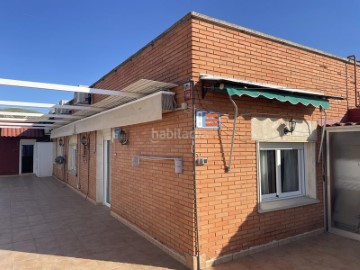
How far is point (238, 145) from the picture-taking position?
6.44 m

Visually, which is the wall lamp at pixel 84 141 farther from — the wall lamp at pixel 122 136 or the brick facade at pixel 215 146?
the brick facade at pixel 215 146

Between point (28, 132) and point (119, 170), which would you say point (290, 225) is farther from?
point (28, 132)

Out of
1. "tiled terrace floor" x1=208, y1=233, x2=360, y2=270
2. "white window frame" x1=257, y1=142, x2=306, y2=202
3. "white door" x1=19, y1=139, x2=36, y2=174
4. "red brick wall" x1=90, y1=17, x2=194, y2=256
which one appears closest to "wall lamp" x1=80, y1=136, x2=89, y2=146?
"red brick wall" x1=90, y1=17, x2=194, y2=256

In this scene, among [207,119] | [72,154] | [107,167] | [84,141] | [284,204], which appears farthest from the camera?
[72,154]

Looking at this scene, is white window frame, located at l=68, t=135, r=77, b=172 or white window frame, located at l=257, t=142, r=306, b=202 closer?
white window frame, located at l=257, t=142, r=306, b=202

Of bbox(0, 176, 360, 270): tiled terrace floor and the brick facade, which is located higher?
the brick facade

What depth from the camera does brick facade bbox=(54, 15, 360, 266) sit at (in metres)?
5.88

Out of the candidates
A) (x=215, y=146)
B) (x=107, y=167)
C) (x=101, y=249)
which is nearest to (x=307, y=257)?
(x=215, y=146)

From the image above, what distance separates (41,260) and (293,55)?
8862 millimetres

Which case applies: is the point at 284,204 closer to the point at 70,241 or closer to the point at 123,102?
the point at 123,102

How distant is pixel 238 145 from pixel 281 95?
1603 mm

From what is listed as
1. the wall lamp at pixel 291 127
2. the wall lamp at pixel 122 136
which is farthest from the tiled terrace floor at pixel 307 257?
the wall lamp at pixel 122 136

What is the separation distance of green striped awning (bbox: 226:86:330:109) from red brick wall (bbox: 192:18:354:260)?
0.60 meters

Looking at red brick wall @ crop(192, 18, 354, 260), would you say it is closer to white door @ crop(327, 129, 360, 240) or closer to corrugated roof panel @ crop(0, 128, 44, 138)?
white door @ crop(327, 129, 360, 240)
